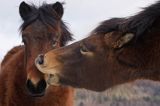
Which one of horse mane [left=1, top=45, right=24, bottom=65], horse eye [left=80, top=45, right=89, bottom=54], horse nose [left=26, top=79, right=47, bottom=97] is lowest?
horse mane [left=1, top=45, right=24, bottom=65]

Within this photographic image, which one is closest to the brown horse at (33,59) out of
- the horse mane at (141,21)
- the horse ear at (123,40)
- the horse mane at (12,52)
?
the horse mane at (12,52)

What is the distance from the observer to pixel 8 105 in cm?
888

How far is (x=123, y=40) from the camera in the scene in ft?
21.0

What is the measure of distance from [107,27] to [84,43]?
1.24ft

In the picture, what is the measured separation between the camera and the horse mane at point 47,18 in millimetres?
8742

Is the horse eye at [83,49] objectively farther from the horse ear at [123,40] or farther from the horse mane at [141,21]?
the horse mane at [141,21]

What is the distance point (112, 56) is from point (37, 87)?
6.08 ft

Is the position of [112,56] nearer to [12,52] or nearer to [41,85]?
[41,85]

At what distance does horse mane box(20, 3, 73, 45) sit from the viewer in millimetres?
8742

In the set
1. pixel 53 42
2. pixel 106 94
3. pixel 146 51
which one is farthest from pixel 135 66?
Answer: pixel 53 42

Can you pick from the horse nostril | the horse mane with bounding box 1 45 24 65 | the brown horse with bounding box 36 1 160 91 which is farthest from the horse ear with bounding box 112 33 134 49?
the horse mane with bounding box 1 45 24 65

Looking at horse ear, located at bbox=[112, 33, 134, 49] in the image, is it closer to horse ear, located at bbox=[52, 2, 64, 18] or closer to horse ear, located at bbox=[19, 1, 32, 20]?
horse ear, located at bbox=[52, 2, 64, 18]

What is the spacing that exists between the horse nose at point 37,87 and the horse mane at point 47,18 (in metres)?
1.24

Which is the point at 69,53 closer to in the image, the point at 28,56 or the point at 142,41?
the point at 142,41
